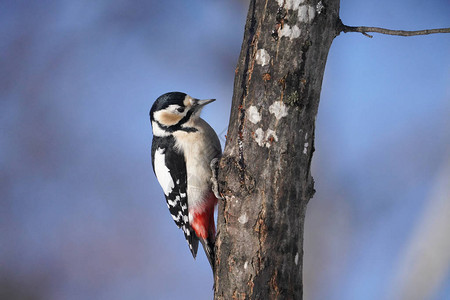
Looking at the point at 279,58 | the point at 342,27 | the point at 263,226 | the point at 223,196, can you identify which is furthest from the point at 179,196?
the point at 342,27

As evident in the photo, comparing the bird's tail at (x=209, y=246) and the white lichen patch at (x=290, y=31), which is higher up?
the white lichen patch at (x=290, y=31)

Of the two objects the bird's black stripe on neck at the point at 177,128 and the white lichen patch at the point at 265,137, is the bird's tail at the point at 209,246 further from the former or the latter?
the white lichen patch at the point at 265,137

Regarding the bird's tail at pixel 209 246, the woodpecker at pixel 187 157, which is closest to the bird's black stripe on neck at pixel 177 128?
the woodpecker at pixel 187 157

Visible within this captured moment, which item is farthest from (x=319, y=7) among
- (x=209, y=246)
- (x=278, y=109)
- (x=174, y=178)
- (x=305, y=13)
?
(x=209, y=246)

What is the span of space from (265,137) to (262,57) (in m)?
0.22

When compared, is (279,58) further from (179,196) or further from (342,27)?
(179,196)

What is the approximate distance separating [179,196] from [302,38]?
2.76 feet

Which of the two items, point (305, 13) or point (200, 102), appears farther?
point (200, 102)

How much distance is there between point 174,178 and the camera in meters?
1.72

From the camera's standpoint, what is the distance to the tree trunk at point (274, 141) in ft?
3.92

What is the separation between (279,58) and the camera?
3.94ft

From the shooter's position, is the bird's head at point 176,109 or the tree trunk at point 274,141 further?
the bird's head at point 176,109

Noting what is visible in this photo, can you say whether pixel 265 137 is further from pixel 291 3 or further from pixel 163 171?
pixel 163 171

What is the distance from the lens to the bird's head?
5.51 feet
